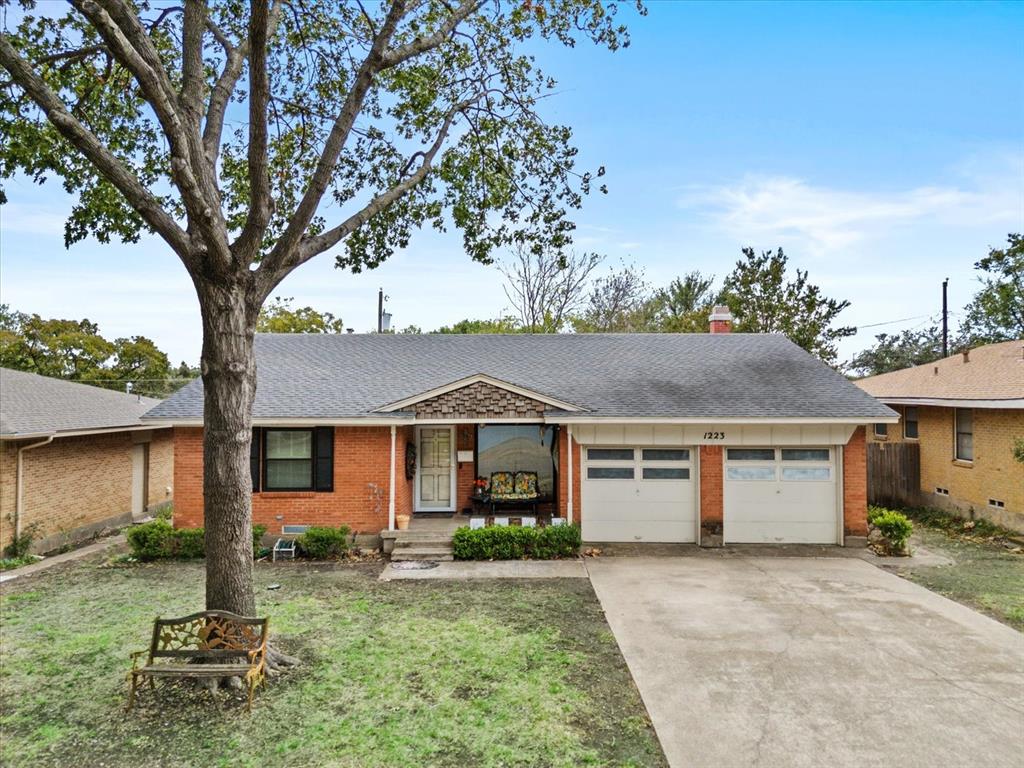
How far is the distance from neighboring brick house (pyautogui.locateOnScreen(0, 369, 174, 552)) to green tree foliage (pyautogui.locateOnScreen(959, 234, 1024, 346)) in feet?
99.1

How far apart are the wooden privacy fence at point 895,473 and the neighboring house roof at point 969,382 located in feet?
4.84

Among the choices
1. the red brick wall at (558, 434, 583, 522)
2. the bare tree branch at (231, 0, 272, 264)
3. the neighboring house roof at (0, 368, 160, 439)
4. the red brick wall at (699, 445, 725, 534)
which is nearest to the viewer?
the bare tree branch at (231, 0, 272, 264)

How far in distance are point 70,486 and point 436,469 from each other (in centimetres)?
864

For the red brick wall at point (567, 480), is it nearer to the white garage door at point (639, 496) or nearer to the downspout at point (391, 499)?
the white garage door at point (639, 496)

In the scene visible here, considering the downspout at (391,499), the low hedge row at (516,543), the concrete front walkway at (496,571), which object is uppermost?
the downspout at (391,499)

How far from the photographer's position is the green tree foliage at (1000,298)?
74.3ft

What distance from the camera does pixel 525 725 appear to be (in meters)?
4.91

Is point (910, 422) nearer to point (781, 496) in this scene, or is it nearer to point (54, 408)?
point (781, 496)

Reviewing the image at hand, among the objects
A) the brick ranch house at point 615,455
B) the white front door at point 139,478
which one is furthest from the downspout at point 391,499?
the white front door at point 139,478

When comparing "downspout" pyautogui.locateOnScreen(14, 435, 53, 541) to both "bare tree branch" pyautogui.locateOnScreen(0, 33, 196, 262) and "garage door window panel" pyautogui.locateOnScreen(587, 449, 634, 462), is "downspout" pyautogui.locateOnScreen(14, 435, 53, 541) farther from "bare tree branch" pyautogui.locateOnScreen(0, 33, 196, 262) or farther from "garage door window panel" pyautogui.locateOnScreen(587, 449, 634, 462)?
"garage door window panel" pyautogui.locateOnScreen(587, 449, 634, 462)

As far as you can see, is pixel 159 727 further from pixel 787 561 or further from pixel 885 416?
pixel 885 416

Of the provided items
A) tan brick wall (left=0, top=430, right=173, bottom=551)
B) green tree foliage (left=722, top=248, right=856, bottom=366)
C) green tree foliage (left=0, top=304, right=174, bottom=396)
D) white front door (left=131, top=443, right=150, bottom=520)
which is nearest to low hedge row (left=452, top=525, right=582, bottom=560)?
tan brick wall (left=0, top=430, right=173, bottom=551)

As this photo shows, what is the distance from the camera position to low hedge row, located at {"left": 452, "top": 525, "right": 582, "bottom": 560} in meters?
11.0

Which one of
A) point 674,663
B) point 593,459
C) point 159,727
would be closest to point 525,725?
point 674,663
